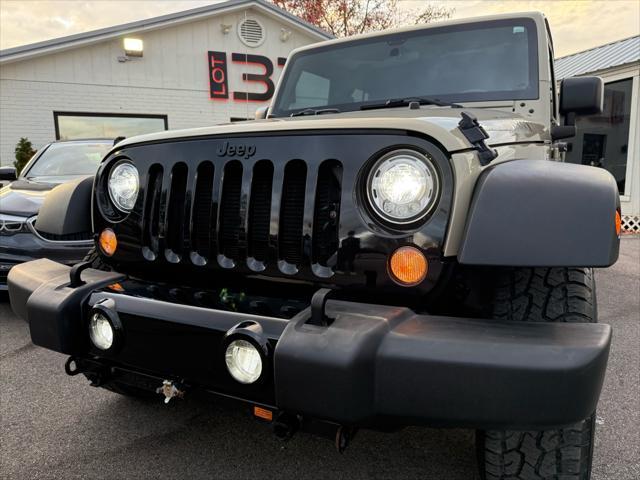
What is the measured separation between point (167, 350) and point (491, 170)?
3.71 feet

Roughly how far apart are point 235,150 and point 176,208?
349 millimetres

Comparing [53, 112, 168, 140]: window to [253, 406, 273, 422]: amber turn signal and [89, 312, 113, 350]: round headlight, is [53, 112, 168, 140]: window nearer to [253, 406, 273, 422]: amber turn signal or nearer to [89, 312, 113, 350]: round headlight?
[89, 312, 113, 350]: round headlight

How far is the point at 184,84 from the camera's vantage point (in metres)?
11.1

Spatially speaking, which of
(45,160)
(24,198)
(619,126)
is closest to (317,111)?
(24,198)

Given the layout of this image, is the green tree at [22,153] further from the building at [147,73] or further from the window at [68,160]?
the window at [68,160]

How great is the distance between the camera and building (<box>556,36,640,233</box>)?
9.98 meters

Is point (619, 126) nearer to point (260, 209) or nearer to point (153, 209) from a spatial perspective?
point (260, 209)

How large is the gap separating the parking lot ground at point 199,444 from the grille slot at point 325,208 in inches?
26.7

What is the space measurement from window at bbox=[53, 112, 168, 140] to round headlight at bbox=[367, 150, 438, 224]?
9.82 metres

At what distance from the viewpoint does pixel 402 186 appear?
1.44 meters

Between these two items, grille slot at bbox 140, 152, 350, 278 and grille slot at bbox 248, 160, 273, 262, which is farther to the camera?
grille slot at bbox 248, 160, 273, 262

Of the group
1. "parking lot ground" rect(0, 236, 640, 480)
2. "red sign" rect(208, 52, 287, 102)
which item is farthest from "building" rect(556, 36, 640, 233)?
"parking lot ground" rect(0, 236, 640, 480)

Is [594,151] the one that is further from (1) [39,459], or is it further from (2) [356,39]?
(1) [39,459]

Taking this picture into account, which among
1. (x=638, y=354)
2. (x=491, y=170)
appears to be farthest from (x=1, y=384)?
(x=638, y=354)
